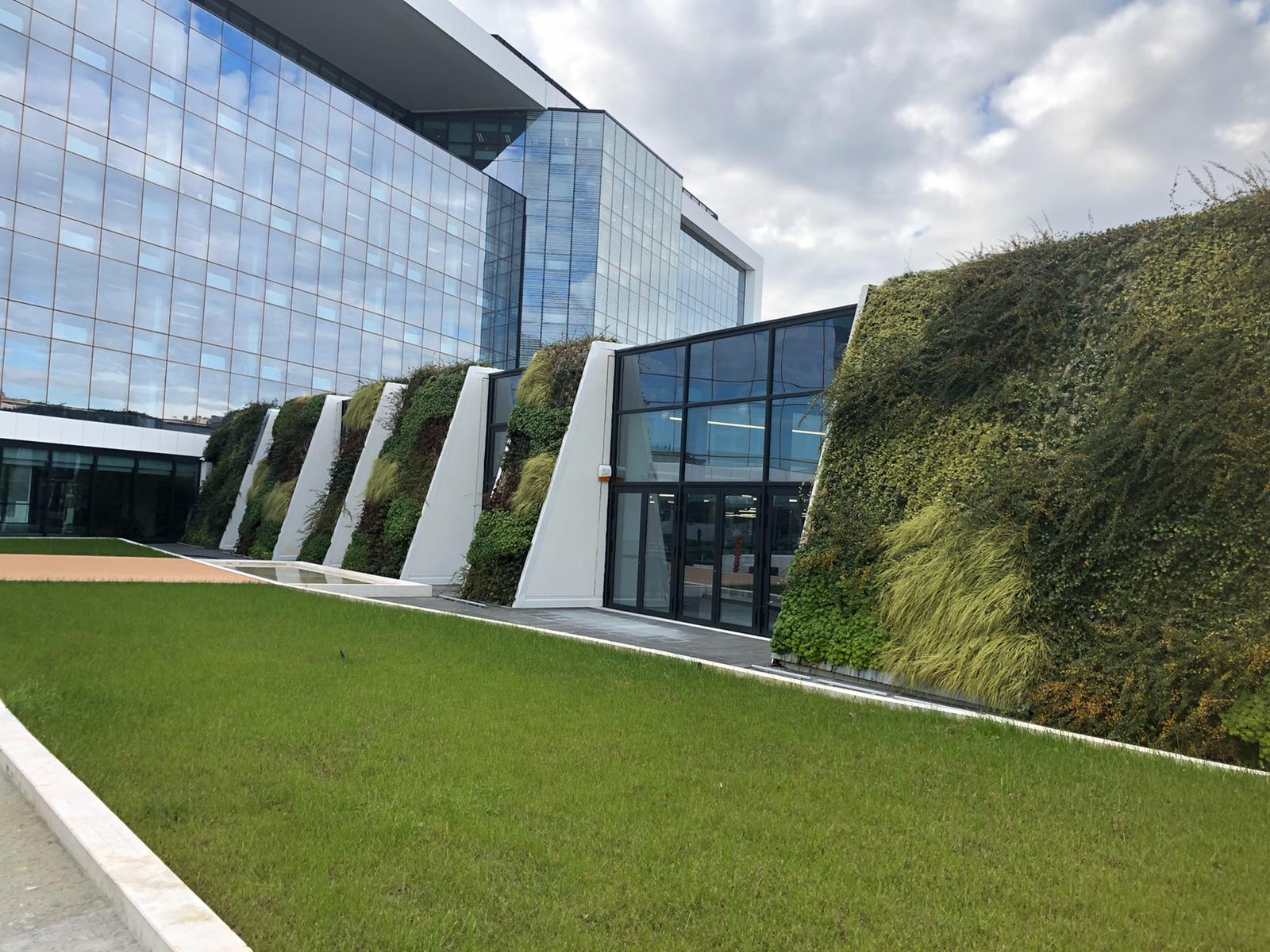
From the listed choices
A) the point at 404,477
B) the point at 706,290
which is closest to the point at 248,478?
the point at 404,477

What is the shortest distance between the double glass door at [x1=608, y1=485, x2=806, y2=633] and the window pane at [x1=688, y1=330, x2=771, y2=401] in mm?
1414

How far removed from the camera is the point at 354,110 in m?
35.1

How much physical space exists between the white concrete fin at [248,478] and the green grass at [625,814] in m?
19.0

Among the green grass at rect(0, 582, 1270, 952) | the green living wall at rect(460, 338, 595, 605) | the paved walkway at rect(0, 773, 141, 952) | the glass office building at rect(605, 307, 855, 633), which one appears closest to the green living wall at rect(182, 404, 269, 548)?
the green living wall at rect(460, 338, 595, 605)

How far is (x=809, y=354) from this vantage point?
11.4m

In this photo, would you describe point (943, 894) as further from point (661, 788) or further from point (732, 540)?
point (732, 540)

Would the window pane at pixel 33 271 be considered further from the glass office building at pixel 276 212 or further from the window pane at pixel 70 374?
the window pane at pixel 70 374

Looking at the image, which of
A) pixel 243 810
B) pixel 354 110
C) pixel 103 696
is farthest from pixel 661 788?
pixel 354 110

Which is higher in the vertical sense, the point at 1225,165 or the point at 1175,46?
the point at 1175,46

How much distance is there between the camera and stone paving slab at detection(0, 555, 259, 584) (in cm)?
1388

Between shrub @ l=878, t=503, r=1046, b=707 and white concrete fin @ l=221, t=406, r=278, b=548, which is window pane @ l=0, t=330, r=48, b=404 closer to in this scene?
white concrete fin @ l=221, t=406, r=278, b=548

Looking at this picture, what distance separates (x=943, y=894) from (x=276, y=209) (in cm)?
3410

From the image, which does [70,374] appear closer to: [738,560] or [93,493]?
[93,493]

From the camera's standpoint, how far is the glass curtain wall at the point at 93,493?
976 inches
